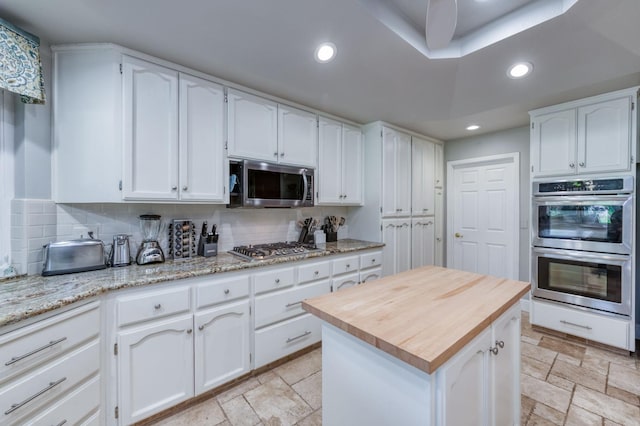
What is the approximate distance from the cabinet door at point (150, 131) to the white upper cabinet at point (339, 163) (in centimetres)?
146

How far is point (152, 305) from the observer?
165 cm

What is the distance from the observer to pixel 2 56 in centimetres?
140

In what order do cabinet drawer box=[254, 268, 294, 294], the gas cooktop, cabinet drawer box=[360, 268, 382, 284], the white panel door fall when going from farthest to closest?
the white panel door
cabinet drawer box=[360, 268, 382, 284]
the gas cooktop
cabinet drawer box=[254, 268, 294, 294]

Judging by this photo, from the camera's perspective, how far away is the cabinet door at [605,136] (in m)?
2.44

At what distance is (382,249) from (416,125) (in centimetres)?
168

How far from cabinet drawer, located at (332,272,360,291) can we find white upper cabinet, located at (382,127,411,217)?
35.0 inches

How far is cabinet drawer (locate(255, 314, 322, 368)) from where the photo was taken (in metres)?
2.15

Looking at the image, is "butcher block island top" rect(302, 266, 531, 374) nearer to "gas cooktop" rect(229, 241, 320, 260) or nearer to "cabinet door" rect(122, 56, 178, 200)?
"gas cooktop" rect(229, 241, 320, 260)

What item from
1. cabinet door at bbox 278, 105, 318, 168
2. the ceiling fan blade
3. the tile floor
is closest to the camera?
the ceiling fan blade

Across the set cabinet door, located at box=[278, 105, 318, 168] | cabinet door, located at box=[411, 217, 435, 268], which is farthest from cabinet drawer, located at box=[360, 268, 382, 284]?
cabinet door, located at box=[278, 105, 318, 168]

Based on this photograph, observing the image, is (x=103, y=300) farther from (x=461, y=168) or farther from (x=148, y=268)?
(x=461, y=168)

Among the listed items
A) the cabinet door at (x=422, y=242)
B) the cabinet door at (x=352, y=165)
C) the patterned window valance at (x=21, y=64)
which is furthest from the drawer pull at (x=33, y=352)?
the cabinet door at (x=422, y=242)

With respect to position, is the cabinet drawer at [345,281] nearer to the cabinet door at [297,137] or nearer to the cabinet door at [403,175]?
the cabinet door at [403,175]

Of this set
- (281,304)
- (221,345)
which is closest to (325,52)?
(281,304)
